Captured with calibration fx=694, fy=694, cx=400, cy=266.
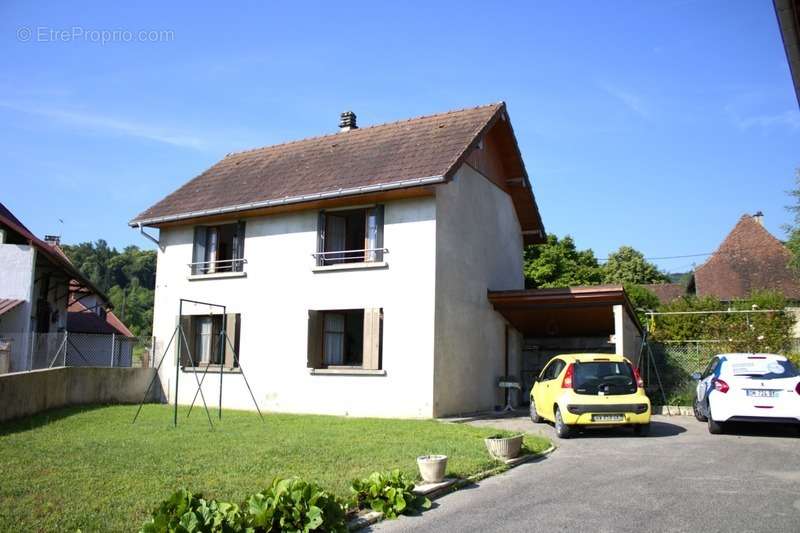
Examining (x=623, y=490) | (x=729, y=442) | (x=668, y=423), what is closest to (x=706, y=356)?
(x=668, y=423)

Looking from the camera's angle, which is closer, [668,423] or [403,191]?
[668,423]

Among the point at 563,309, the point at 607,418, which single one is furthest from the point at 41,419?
the point at 563,309

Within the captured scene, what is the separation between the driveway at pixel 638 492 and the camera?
6.59 meters

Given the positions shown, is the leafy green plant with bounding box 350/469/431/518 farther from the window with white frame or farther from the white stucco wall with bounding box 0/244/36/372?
the white stucco wall with bounding box 0/244/36/372

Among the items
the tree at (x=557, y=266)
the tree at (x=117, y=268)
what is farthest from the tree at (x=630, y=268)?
the tree at (x=117, y=268)

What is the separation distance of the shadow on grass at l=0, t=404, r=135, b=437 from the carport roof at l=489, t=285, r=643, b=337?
34.8 feet

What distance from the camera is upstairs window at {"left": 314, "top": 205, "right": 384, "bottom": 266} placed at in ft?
56.1

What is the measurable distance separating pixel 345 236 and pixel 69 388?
25.5 ft

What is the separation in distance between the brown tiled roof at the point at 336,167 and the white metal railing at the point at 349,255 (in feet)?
4.74

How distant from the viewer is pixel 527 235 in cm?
2472

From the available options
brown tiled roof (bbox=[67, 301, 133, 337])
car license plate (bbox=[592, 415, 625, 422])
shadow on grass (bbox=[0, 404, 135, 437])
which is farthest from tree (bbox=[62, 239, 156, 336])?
car license plate (bbox=[592, 415, 625, 422])

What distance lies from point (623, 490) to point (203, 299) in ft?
47.2

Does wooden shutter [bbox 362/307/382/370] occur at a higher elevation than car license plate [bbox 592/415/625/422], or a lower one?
higher

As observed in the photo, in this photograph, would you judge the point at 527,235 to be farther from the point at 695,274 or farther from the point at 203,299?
the point at 695,274
